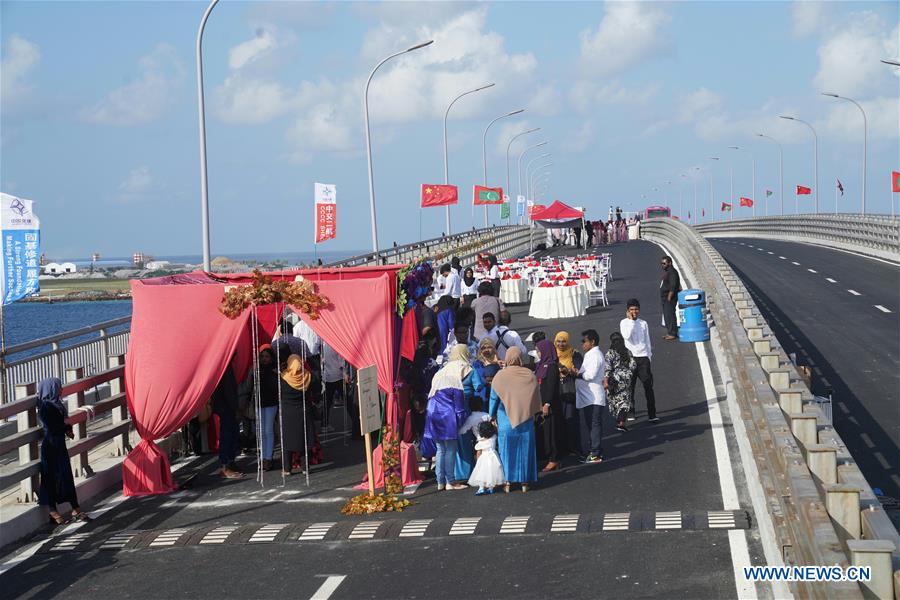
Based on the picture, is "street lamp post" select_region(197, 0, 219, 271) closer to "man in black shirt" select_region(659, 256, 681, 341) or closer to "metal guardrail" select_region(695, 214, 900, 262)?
"man in black shirt" select_region(659, 256, 681, 341)

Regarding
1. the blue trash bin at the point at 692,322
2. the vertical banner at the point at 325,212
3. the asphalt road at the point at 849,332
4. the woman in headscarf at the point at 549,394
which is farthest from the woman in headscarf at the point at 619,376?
the vertical banner at the point at 325,212

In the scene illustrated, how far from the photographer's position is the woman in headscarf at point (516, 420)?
1246 cm

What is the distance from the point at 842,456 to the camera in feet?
26.7

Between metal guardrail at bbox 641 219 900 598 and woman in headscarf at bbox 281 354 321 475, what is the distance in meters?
5.25

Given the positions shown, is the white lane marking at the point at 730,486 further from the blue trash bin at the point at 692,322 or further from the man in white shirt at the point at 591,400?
the blue trash bin at the point at 692,322

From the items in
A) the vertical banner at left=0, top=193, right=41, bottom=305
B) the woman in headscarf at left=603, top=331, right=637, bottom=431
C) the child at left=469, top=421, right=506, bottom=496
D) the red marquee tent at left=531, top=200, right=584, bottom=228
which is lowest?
the child at left=469, top=421, right=506, bottom=496

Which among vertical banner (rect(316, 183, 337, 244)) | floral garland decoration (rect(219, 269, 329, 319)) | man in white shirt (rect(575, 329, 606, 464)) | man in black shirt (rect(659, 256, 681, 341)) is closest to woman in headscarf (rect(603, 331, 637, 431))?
man in white shirt (rect(575, 329, 606, 464))

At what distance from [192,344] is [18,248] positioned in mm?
3537

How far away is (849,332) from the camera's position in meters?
26.8

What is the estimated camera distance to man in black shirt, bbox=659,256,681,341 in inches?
905

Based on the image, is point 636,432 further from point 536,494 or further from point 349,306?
point 349,306

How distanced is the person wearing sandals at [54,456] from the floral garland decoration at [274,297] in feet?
8.08

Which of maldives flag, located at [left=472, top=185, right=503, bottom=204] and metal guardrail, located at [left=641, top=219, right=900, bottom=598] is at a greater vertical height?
maldives flag, located at [left=472, top=185, right=503, bottom=204]

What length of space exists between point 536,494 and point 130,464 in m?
4.85
